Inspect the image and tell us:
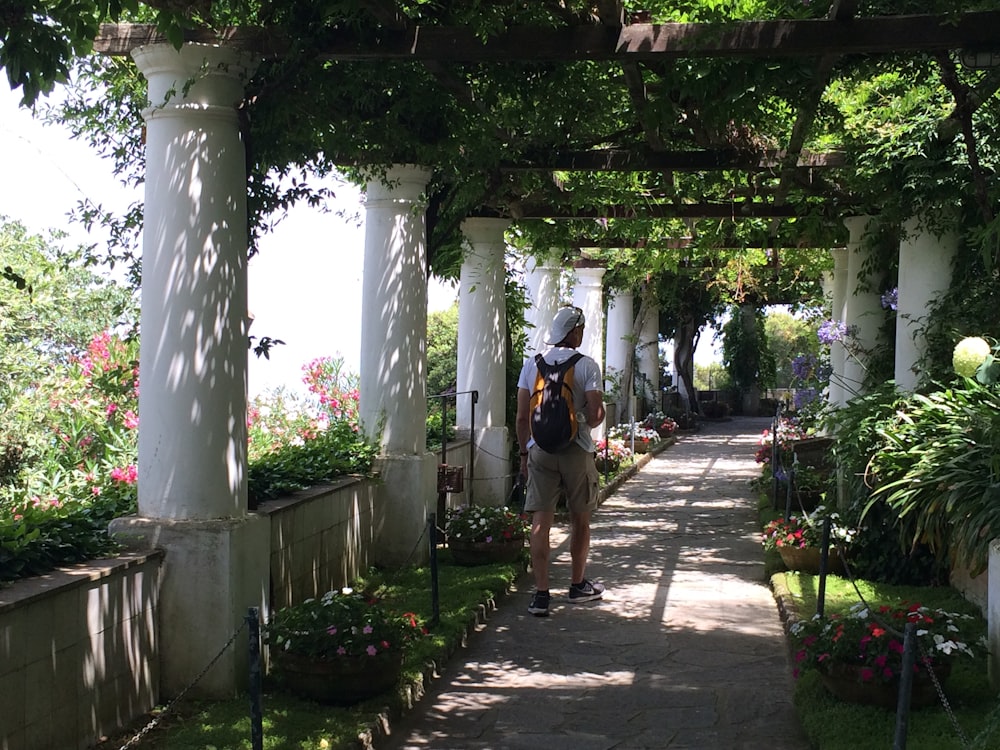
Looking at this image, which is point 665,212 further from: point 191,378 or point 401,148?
point 191,378

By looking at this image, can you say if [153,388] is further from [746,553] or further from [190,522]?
[746,553]

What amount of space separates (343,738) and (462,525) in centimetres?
400

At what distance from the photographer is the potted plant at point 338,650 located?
4.89 metres

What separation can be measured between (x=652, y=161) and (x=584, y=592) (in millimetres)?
3456

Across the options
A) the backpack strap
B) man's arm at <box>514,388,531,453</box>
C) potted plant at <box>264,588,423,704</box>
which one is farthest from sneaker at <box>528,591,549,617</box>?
potted plant at <box>264,588,423,704</box>

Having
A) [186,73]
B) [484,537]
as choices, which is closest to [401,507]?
[484,537]

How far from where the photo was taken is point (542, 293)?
15070 millimetres

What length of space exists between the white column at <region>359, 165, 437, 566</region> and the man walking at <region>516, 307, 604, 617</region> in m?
1.78

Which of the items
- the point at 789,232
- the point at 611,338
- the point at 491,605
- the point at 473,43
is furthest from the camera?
the point at 611,338

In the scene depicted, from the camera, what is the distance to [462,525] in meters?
8.42

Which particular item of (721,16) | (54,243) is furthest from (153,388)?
(54,243)

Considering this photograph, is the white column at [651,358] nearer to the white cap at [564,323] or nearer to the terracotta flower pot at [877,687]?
the white cap at [564,323]

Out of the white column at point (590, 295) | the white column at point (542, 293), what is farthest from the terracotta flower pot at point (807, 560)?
the white column at point (590, 295)

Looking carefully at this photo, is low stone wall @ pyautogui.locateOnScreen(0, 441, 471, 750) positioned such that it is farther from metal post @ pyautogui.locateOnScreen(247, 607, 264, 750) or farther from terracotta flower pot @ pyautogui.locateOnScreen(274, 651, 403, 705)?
metal post @ pyautogui.locateOnScreen(247, 607, 264, 750)
